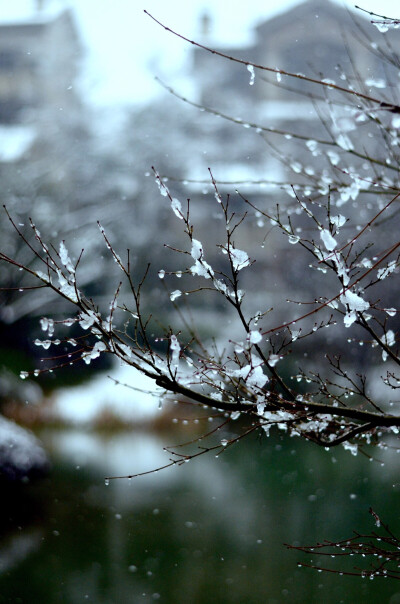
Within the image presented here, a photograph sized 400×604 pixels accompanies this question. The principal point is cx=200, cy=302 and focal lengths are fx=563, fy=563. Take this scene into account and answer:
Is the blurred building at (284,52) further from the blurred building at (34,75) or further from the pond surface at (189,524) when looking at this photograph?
the pond surface at (189,524)

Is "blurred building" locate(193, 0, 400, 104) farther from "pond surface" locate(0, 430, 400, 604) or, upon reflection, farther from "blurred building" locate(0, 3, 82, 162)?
"pond surface" locate(0, 430, 400, 604)

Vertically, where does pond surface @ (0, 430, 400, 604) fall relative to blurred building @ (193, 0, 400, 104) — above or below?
below

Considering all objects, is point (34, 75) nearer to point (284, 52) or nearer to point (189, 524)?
point (284, 52)

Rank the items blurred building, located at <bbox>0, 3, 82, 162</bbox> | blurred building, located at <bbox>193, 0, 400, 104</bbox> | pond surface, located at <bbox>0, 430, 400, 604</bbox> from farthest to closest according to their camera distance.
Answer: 1. blurred building, located at <bbox>193, 0, 400, 104</bbox>
2. blurred building, located at <bbox>0, 3, 82, 162</bbox>
3. pond surface, located at <bbox>0, 430, 400, 604</bbox>

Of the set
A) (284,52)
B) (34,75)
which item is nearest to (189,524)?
(34,75)

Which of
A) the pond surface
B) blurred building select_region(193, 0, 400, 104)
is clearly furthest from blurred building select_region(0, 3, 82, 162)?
the pond surface

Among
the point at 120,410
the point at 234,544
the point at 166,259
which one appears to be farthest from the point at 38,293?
the point at 234,544

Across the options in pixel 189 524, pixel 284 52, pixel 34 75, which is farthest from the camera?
pixel 284 52

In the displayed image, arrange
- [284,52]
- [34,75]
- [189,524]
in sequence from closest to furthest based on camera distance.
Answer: [189,524], [34,75], [284,52]

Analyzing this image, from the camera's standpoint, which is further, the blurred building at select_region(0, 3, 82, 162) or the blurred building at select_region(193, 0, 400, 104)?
the blurred building at select_region(193, 0, 400, 104)
